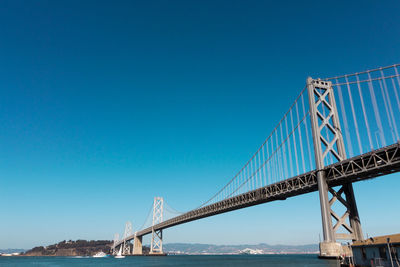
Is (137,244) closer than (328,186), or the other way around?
(328,186)

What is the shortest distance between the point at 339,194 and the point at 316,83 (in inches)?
514

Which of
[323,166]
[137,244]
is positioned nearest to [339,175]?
[323,166]

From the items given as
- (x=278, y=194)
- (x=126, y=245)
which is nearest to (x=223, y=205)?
(x=278, y=194)

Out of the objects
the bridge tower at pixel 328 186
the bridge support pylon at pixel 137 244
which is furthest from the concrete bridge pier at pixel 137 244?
the bridge tower at pixel 328 186

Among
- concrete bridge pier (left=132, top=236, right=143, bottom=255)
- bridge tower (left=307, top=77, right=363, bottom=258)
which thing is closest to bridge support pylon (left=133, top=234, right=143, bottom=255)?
concrete bridge pier (left=132, top=236, right=143, bottom=255)

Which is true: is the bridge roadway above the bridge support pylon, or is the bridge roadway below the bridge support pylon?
above

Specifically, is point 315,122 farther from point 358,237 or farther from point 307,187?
point 358,237

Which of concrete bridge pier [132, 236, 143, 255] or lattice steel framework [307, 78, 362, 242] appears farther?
concrete bridge pier [132, 236, 143, 255]

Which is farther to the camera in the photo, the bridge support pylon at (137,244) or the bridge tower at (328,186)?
the bridge support pylon at (137,244)

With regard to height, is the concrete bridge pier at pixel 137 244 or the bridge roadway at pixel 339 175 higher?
the bridge roadway at pixel 339 175

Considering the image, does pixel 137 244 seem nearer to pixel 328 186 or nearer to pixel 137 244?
pixel 137 244

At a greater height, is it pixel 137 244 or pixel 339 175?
pixel 339 175

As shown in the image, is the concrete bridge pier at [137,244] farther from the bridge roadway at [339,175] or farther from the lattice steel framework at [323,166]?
the lattice steel framework at [323,166]

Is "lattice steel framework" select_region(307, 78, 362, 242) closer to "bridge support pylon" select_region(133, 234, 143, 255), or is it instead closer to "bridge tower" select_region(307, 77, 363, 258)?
"bridge tower" select_region(307, 77, 363, 258)
